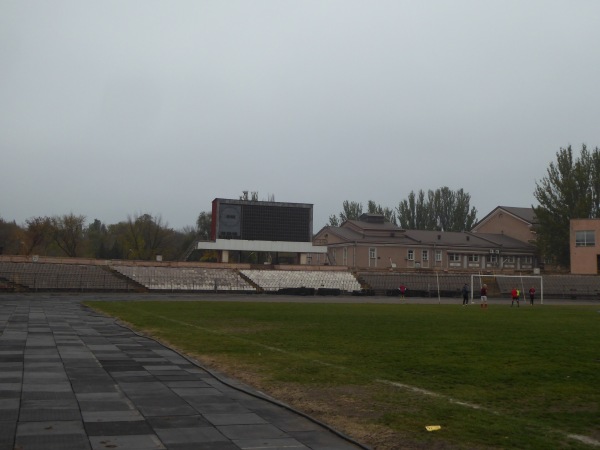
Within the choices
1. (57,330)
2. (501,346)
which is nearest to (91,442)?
(501,346)

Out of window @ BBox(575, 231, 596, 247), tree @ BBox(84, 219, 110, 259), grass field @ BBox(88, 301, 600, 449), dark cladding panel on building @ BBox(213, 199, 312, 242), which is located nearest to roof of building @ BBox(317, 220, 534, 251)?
window @ BBox(575, 231, 596, 247)

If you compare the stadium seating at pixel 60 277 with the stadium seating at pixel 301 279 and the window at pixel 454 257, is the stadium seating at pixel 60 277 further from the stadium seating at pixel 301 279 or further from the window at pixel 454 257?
the window at pixel 454 257

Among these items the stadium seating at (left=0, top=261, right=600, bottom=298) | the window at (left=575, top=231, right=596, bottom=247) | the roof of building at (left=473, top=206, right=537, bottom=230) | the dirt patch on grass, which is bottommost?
the dirt patch on grass

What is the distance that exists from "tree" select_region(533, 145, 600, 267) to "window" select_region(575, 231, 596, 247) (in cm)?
416

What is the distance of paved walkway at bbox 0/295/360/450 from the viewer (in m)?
7.98

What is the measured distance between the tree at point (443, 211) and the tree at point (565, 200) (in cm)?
2821

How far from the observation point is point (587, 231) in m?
84.1

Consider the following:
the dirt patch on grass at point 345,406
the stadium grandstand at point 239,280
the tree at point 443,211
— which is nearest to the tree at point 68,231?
the stadium grandstand at point 239,280

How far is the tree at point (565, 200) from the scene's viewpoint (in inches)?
3521

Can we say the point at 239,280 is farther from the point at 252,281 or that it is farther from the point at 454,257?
the point at 454,257

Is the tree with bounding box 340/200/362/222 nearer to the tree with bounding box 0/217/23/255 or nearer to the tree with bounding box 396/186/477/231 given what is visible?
the tree with bounding box 396/186/477/231

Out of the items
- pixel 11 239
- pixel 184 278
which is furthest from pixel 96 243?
pixel 184 278

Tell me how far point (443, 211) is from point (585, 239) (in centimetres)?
3758

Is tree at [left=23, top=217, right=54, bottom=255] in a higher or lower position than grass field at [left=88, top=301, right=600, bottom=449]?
higher
